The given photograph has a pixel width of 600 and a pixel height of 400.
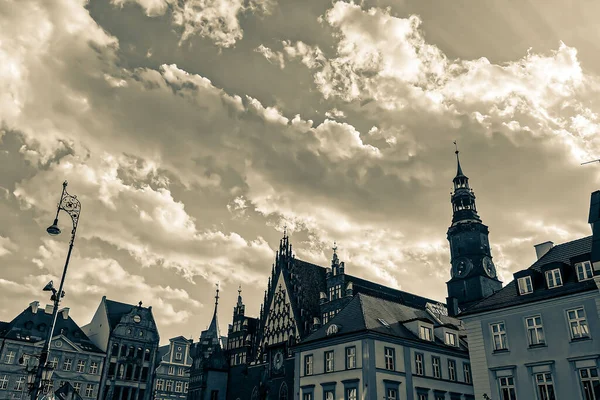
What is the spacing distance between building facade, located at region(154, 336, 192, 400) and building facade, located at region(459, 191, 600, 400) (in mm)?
63651

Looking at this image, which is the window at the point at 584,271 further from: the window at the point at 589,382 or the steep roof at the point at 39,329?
the steep roof at the point at 39,329

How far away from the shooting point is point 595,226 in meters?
35.4

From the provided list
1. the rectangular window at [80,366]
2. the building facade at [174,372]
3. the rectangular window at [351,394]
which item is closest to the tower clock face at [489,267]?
the rectangular window at [351,394]

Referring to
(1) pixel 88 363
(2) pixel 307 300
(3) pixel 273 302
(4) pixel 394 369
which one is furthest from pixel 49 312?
(4) pixel 394 369

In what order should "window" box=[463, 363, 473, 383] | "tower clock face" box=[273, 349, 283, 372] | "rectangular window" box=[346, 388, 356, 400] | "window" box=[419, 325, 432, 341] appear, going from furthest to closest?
1. "tower clock face" box=[273, 349, 283, 372]
2. "window" box=[463, 363, 473, 383]
3. "window" box=[419, 325, 432, 341]
4. "rectangular window" box=[346, 388, 356, 400]

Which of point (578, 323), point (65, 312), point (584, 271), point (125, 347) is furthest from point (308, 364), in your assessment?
point (65, 312)

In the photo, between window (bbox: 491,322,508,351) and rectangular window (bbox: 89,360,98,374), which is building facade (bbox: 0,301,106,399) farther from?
window (bbox: 491,322,508,351)

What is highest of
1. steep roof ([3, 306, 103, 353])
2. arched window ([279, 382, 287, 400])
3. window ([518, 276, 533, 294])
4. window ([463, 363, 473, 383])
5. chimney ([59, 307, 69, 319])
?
chimney ([59, 307, 69, 319])

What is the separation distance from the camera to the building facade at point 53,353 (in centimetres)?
6944

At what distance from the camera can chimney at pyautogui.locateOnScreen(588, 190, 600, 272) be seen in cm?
3297

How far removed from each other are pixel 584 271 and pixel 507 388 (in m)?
10.00

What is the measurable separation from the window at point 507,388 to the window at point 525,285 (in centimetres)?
650

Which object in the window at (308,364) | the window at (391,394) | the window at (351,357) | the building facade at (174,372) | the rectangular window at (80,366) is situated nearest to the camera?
the window at (391,394)

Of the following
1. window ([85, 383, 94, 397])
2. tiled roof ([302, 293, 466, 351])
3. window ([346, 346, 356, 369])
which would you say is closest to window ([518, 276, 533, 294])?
tiled roof ([302, 293, 466, 351])
